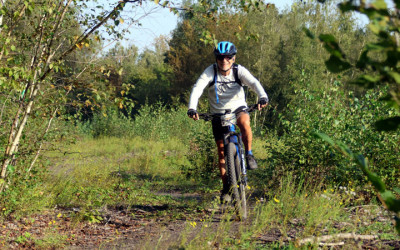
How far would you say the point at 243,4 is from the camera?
5.16 metres

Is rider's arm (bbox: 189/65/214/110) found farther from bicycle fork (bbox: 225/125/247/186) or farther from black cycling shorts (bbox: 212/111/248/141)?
bicycle fork (bbox: 225/125/247/186)

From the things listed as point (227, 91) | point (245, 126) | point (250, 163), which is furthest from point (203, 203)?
point (227, 91)

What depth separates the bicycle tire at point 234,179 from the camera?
17.9 ft

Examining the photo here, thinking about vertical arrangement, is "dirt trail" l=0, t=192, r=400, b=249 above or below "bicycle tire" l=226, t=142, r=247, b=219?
below

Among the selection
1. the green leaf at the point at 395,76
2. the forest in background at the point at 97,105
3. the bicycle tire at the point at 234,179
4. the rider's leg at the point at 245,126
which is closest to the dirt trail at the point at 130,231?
the bicycle tire at the point at 234,179

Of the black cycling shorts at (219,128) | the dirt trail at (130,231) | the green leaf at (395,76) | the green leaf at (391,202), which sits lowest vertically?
the dirt trail at (130,231)

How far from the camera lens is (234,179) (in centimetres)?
552

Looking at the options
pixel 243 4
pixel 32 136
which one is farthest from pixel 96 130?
pixel 243 4

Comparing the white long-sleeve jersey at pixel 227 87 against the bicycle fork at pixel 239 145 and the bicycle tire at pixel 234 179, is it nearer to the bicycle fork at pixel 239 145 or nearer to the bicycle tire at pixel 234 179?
the bicycle fork at pixel 239 145

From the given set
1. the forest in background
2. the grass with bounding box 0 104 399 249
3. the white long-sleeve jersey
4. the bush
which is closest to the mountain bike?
the white long-sleeve jersey

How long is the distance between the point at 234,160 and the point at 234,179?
0.24 meters

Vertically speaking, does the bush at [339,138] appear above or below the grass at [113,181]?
above

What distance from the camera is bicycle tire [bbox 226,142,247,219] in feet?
17.9

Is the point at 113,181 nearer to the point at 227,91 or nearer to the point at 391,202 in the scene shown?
the point at 227,91
